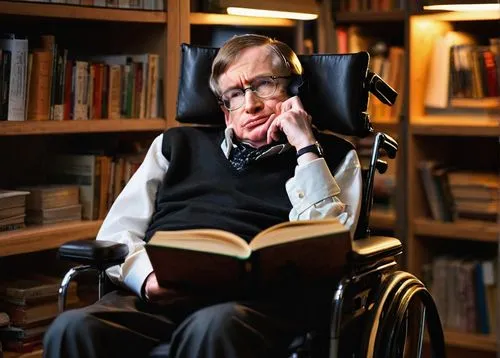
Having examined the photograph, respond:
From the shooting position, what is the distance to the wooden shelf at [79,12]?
2932mm

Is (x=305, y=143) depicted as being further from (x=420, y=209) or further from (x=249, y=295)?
(x=420, y=209)

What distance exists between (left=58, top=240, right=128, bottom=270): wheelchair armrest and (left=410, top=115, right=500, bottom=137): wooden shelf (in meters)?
1.83

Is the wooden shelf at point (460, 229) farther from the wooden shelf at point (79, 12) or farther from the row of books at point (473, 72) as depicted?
the wooden shelf at point (79, 12)

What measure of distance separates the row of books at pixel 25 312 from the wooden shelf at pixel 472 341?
153 cm

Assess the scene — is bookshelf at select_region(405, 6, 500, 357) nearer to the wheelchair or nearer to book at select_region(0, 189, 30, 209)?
the wheelchair

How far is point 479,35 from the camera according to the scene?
3893mm

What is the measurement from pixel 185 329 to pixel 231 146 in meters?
0.60

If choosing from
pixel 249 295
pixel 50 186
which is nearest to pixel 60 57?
pixel 50 186

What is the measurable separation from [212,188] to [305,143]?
26 centimetres

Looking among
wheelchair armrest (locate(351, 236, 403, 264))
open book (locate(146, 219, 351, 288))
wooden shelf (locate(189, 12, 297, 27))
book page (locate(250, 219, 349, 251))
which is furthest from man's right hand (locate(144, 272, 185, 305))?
wooden shelf (locate(189, 12, 297, 27))

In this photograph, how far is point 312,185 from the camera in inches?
89.7

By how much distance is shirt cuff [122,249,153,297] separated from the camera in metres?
2.27

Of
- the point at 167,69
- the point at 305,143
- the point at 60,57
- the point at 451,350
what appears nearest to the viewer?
the point at 305,143

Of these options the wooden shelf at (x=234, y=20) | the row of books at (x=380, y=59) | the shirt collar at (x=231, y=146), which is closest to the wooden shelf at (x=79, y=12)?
the wooden shelf at (x=234, y=20)
